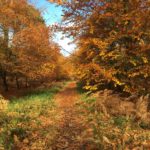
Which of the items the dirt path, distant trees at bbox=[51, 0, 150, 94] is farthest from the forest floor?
distant trees at bbox=[51, 0, 150, 94]

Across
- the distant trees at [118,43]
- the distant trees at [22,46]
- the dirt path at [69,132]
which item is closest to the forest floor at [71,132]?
the dirt path at [69,132]

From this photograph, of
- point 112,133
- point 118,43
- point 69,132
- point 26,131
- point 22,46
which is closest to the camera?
point 69,132

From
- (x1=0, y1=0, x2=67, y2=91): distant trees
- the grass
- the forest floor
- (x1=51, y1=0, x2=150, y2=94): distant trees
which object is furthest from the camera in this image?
(x1=0, y1=0, x2=67, y2=91): distant trees

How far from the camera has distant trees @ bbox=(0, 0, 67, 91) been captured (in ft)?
74.2

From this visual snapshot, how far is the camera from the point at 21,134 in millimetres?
11320

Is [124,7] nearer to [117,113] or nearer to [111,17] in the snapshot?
[111,17]

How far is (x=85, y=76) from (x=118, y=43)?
2749 millimetres

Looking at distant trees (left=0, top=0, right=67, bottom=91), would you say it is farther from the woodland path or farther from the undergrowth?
the woodland path

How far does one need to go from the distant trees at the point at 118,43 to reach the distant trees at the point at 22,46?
4429 millimetres

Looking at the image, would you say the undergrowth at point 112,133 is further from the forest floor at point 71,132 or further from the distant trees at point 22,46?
the distant trees at point 22,46

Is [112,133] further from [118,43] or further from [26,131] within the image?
[118,43]

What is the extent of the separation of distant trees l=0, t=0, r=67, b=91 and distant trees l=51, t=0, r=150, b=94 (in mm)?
4429

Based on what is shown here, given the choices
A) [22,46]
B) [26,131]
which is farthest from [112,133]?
[22,46]

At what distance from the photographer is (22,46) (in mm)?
22812
